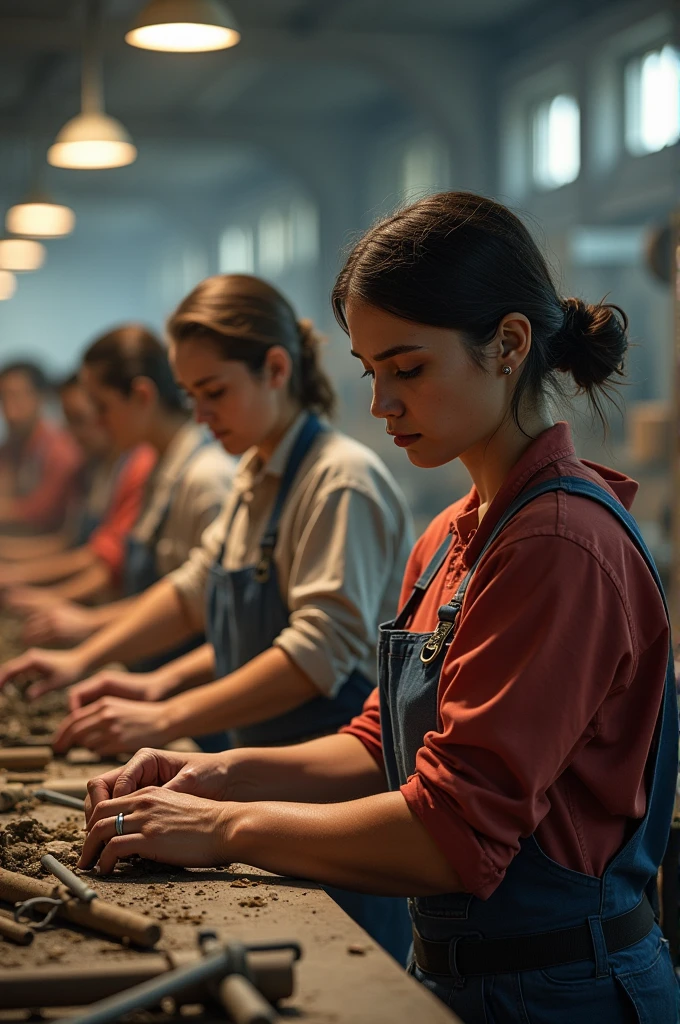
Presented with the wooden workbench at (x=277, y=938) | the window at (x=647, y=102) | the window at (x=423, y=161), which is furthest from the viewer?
the window at (x=423, y=161)

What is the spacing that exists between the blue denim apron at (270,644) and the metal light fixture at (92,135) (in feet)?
6.96

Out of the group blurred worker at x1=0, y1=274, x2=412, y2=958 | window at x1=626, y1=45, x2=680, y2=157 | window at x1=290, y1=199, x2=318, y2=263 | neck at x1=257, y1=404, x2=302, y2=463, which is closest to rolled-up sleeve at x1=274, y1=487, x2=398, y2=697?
blurred worker at x1=0, y1=274, x2=412, y2=958

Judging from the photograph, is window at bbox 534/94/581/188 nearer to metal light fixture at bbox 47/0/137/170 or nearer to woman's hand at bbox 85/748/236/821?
metal light fixture at bbox 47/0/137/170

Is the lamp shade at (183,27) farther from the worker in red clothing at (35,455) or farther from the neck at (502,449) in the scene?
the worker in red clothing at (35,455)

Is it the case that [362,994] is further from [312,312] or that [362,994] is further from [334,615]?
[312,312]

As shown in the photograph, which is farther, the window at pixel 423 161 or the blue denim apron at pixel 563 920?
the window at pixel 423 161

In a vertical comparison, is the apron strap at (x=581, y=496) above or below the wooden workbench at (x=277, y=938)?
above

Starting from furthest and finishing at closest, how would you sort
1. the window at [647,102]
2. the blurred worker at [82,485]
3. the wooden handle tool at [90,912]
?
the window at [647,102] < the blurred worker at [82,485] < the wooden handle tool at [90,912]

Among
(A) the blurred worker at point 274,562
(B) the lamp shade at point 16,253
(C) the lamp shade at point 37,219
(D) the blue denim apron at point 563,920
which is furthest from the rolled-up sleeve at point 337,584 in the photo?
(B) the lamp shade at point 16,253

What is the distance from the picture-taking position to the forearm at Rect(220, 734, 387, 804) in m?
1.64

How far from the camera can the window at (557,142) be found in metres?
7.23

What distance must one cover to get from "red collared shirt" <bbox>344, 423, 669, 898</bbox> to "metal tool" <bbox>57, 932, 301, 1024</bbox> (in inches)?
10.3

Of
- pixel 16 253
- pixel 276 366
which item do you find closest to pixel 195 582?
pixel 276 366

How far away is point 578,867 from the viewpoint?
136 cm
